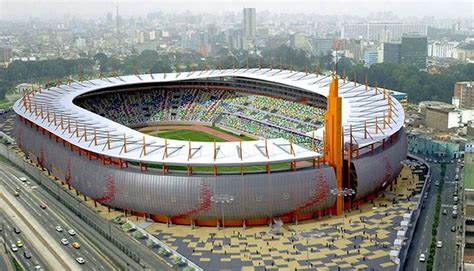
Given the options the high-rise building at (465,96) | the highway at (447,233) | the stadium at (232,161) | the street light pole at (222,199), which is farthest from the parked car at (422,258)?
the high-rise building at (465,96)

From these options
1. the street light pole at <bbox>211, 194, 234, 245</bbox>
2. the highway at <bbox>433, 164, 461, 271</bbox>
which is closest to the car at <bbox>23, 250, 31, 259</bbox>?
the street light pole at <bbox>211, 194, 234, 245</bbox>

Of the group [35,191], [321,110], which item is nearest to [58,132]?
[35,191]

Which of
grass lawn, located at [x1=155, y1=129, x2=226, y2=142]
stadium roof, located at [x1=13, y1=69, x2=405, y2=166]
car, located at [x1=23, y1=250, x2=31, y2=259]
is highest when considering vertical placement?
stadium roof, located at [x1=13, y1=69, x2=405, y2=166]

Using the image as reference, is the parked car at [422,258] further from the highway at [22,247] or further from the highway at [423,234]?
the highway at [22,247]

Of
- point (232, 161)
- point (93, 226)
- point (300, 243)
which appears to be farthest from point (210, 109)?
point (300, 243)

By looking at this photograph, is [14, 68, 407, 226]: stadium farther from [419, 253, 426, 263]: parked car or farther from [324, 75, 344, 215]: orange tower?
[419, 253, 426, 263]: parked car

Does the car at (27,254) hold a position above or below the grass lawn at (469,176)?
below

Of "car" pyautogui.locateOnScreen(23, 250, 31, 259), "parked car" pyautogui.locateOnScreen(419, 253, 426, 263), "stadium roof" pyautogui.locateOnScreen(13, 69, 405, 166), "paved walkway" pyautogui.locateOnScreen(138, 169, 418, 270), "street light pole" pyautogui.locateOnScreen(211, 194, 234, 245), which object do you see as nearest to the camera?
"paved walkway" pyautogui.locateOnScreen(138, 169, 418, 270)
